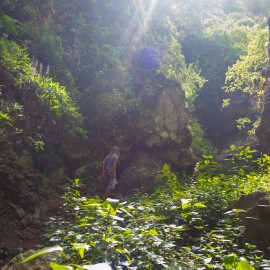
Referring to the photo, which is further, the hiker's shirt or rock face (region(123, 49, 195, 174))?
rock face (region(123, 49, 195, 174))

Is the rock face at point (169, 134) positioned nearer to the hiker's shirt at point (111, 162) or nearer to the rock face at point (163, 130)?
the rock face at point (163, 130)

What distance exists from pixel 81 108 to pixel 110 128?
137cm

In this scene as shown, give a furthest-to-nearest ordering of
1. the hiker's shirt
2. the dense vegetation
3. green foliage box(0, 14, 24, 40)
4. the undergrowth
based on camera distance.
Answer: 1. green foliage box(0, 14, 24, 40)
2. the hiker's shirt
3. the dense vegetation
4. the undergrowth

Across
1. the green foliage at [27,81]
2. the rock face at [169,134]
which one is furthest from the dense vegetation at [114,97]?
the rock face at [169,134]

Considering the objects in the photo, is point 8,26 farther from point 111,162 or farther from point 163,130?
point 163,130

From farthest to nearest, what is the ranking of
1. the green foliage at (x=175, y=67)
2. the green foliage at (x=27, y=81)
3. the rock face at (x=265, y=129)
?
the green foliage at (x=175, y=67) → the rock face at (x=265, y=129) → the green foliage at (x=27, y=81)

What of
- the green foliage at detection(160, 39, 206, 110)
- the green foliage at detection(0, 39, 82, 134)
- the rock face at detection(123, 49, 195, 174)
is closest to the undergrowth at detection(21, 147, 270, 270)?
the green foliage at detection(0, 39, 82, 134)

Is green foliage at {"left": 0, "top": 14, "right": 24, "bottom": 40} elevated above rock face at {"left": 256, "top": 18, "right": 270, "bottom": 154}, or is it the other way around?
green foliage at {"left": 0, "top": 14, "right": 24, "bottom": 40}

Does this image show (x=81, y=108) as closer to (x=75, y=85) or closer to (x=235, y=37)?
(x=75, y=85)

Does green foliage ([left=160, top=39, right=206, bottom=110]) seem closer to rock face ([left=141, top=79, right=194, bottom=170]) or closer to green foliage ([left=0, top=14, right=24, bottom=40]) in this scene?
rock face ([left=141, top=79, right=194, bottom=170])

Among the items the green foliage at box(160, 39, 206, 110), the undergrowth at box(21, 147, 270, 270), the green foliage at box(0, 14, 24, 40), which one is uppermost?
the green foliage at box(160, 39, 206, 110)

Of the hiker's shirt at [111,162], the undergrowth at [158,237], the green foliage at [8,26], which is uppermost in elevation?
the green foliage at [8,26]

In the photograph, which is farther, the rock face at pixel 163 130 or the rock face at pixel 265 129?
the rock face at pixel 163 130

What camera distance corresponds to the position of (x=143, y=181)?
36.5ft
